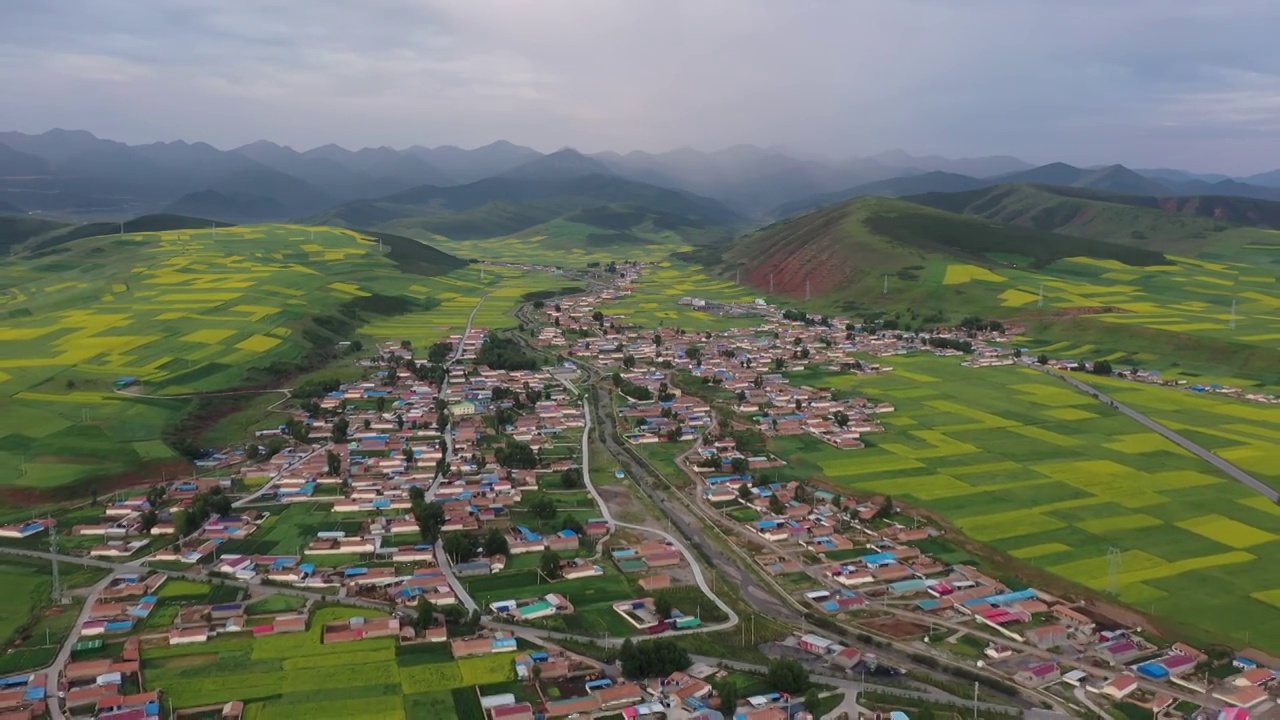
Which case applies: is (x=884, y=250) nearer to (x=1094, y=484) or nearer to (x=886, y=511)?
(x=1094, y=484)

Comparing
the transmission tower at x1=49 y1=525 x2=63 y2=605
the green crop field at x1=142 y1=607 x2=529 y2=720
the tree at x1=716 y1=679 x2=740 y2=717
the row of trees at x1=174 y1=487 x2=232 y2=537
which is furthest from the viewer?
the row of trees at x1=174 y1=487 x2=232 y2=537

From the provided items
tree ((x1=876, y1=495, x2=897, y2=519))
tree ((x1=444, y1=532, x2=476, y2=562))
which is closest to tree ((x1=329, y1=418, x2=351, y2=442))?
tree ((x1=444, y1=532, x2=476, y2=562))

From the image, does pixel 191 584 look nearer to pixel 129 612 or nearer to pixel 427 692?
pixel 129 612

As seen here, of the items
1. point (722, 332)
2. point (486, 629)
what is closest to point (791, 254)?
point (722, 332)

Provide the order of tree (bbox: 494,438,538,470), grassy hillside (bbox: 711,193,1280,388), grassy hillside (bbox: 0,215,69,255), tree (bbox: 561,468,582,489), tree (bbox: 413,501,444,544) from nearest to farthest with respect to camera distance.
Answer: tree (bbox: 413,501,444,544) → tree (bbox: 561,468,582,489) → tree (bbox: 494,438,538,470) → grassy hillside (bbox: 711,193,1280,388) → grassy hillside (bbox: 0,215,69,255)

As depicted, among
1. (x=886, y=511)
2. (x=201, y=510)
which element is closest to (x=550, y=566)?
(x=886, y=511)

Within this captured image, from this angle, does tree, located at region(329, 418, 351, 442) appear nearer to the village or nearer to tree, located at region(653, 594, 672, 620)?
the village

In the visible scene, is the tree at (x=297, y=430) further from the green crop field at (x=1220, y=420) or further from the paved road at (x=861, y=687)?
the green crop field at (x=1220, y=420)

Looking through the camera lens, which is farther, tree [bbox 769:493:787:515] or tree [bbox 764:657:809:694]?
tree [bbox 769:493:787:515]
